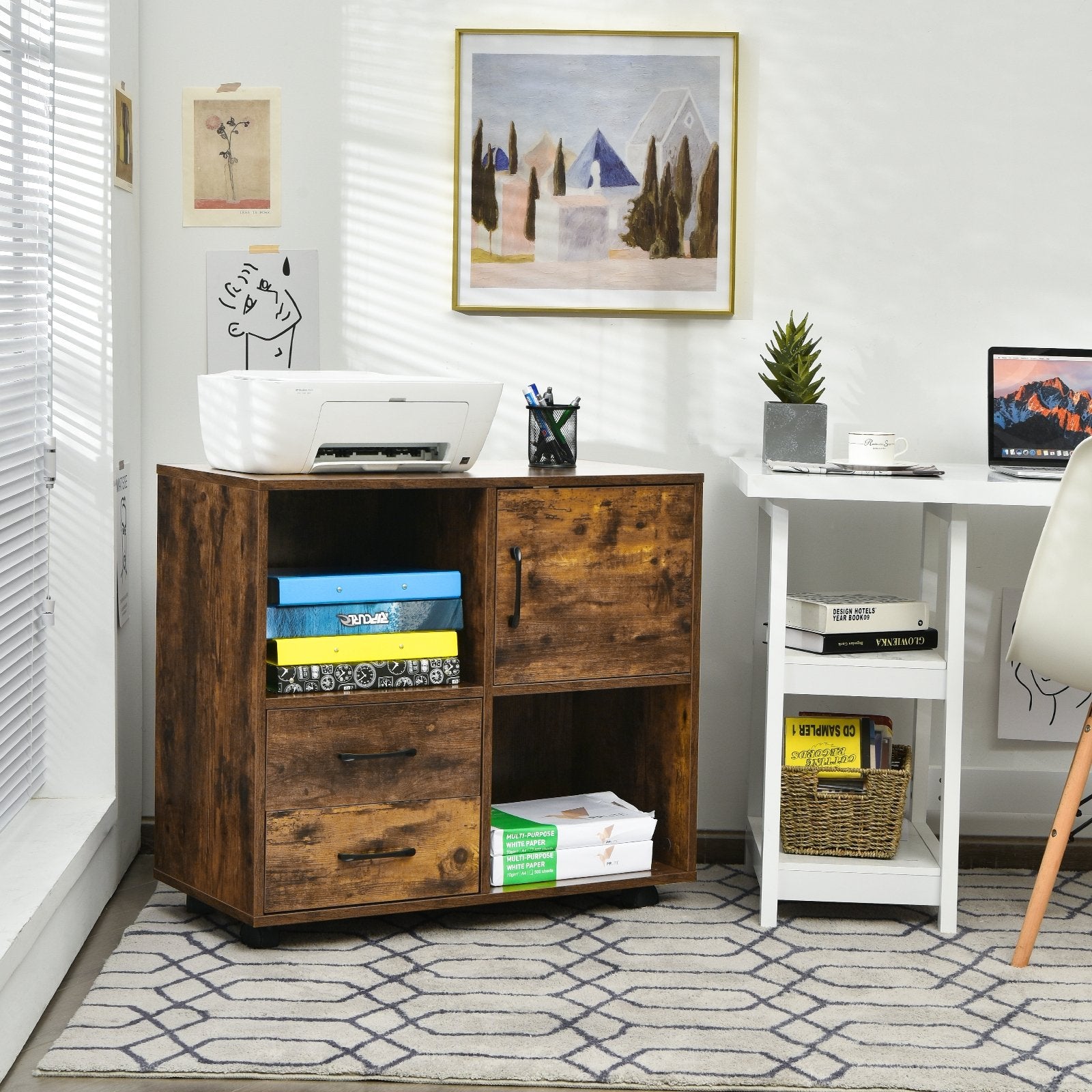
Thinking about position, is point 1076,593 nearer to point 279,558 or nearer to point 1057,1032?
point 1057,1032

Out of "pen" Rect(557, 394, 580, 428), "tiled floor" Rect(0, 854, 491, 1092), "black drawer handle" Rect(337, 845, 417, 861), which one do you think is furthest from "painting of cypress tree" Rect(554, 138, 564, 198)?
"tiled floor" Rect(0, 854, 491, 1092)

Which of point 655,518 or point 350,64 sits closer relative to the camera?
point 655,518

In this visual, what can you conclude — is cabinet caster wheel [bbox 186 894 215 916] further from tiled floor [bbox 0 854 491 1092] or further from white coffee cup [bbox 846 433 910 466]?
white coffee cup [bbox 846 433 910 466]

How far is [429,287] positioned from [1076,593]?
1350 mm

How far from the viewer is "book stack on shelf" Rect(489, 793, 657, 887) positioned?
235cm

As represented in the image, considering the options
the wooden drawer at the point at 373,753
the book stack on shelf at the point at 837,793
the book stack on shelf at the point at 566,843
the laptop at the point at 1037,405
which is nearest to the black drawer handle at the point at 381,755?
the wooden drawer at the point at 373,753

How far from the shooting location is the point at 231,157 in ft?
8.73

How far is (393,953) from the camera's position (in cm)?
222

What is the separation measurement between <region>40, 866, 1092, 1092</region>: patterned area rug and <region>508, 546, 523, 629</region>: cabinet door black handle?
0.55m

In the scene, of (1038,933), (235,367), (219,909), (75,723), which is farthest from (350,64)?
(1038,933)

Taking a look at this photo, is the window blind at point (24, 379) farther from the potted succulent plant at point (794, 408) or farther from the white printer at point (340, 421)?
the potted succulent plant at point (794, 408)

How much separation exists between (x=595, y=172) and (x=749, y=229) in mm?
328

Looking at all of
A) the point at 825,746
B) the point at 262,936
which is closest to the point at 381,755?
the point at 262,936

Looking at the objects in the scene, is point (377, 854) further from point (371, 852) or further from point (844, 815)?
point (844, 815)
